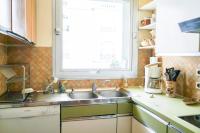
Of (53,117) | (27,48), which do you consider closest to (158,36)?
(53,117)

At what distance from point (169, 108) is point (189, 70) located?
636mm

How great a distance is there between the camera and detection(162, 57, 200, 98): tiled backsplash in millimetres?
2088

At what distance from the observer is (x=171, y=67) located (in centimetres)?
245

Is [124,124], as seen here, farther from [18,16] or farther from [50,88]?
[18,16]

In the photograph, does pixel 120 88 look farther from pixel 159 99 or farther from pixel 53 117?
pixel 53 117

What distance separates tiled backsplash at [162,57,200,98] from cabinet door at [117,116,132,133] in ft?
2.31

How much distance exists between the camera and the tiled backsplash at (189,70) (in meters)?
2.09

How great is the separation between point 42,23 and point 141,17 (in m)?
1.39

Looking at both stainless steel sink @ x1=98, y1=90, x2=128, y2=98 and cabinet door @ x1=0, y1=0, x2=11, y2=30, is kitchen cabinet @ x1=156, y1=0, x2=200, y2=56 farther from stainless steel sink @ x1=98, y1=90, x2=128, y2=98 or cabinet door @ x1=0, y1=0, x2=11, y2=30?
cabinet door @ x1=0, y1=0, x2=11, y2=30

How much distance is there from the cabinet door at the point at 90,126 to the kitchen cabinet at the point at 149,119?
0.93ft

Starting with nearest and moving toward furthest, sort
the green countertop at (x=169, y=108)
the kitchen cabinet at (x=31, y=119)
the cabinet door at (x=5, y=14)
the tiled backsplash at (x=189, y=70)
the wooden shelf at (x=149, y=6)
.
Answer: the cabinet door at (x=5, y=14) → the green countertop at (x=169, y=108) → the kitchen cabinet at (x=31, y=119) → the tiled backsplash at (x=189, y=70) → the wooden shelf at (x=149, y=6)

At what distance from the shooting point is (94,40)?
2805mm

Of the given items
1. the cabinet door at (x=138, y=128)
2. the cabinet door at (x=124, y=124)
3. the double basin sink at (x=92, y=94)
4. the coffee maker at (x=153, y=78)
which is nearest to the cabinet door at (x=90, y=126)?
the cabinet door at (x=124, y=124)

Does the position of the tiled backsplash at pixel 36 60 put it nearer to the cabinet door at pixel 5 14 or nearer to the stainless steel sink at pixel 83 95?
the stainless steel sink at pixel 83 95
